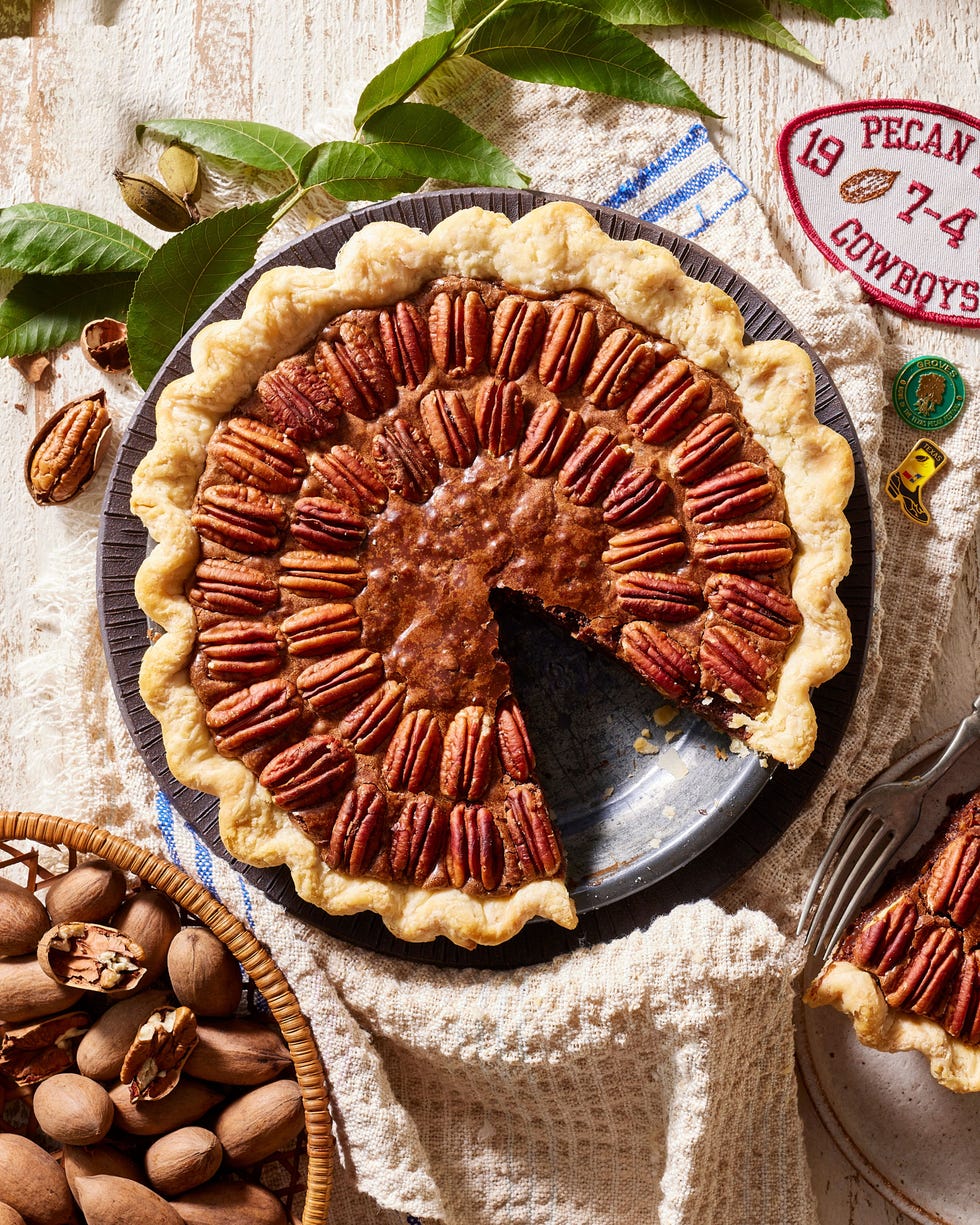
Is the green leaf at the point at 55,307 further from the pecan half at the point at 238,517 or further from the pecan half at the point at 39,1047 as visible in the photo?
the pecan half at the point at 39,1047

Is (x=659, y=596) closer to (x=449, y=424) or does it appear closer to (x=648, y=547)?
(x=648, y=547)

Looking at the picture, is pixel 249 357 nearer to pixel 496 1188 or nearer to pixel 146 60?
pixel 146 60

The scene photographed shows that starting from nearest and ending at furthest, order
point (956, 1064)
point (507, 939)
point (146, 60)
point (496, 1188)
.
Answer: point (507, 939) → point (956, 1064) → point (496, 1188) → point (146, 60)

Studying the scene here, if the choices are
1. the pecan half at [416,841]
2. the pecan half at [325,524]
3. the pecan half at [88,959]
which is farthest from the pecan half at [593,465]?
the pecan half at [88,959]

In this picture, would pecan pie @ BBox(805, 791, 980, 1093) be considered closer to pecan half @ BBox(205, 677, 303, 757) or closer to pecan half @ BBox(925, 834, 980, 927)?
pecan half @ BBox(925, 834, 980, 927)

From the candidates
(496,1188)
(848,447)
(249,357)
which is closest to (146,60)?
(249,357)
